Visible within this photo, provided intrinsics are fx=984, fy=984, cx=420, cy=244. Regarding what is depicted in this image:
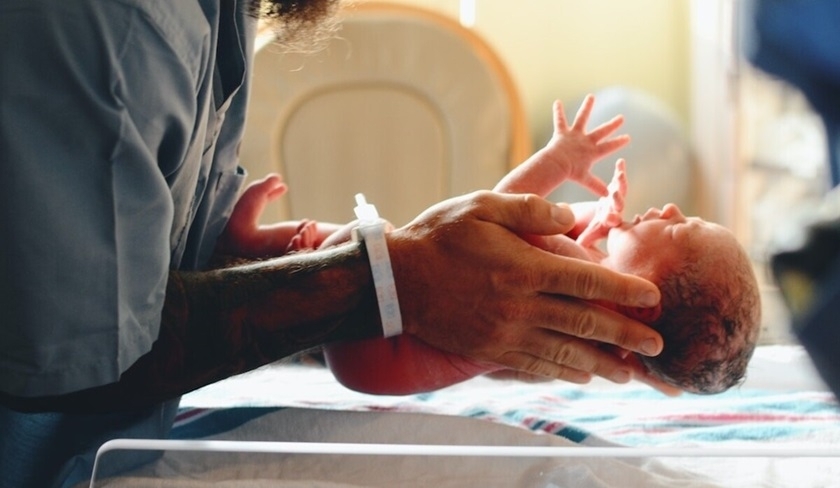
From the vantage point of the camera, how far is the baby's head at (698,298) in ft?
3.24

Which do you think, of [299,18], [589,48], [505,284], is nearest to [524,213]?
[505,284]

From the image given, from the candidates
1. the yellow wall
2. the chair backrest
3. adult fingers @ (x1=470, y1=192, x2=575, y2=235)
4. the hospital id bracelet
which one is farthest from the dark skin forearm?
the yellow wall

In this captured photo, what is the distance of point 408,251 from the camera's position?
0.91 meters

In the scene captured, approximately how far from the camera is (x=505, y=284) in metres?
0.90

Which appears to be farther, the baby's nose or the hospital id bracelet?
the baby's nose

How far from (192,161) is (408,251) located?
22 centimetres

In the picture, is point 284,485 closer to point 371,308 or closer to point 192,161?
point 371,308

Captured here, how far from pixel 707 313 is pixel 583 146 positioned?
0.28m

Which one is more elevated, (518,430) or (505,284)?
(505,284)

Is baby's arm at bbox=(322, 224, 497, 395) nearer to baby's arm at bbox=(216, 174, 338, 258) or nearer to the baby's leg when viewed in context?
the baby's leg

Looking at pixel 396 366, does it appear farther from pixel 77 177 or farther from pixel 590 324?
pixel 77 177

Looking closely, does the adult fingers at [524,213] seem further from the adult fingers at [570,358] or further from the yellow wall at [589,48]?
the yellow wall at [589,48]

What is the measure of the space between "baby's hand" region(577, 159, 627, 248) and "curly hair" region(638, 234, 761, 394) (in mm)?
108

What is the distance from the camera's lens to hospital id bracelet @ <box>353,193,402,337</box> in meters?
0.90
